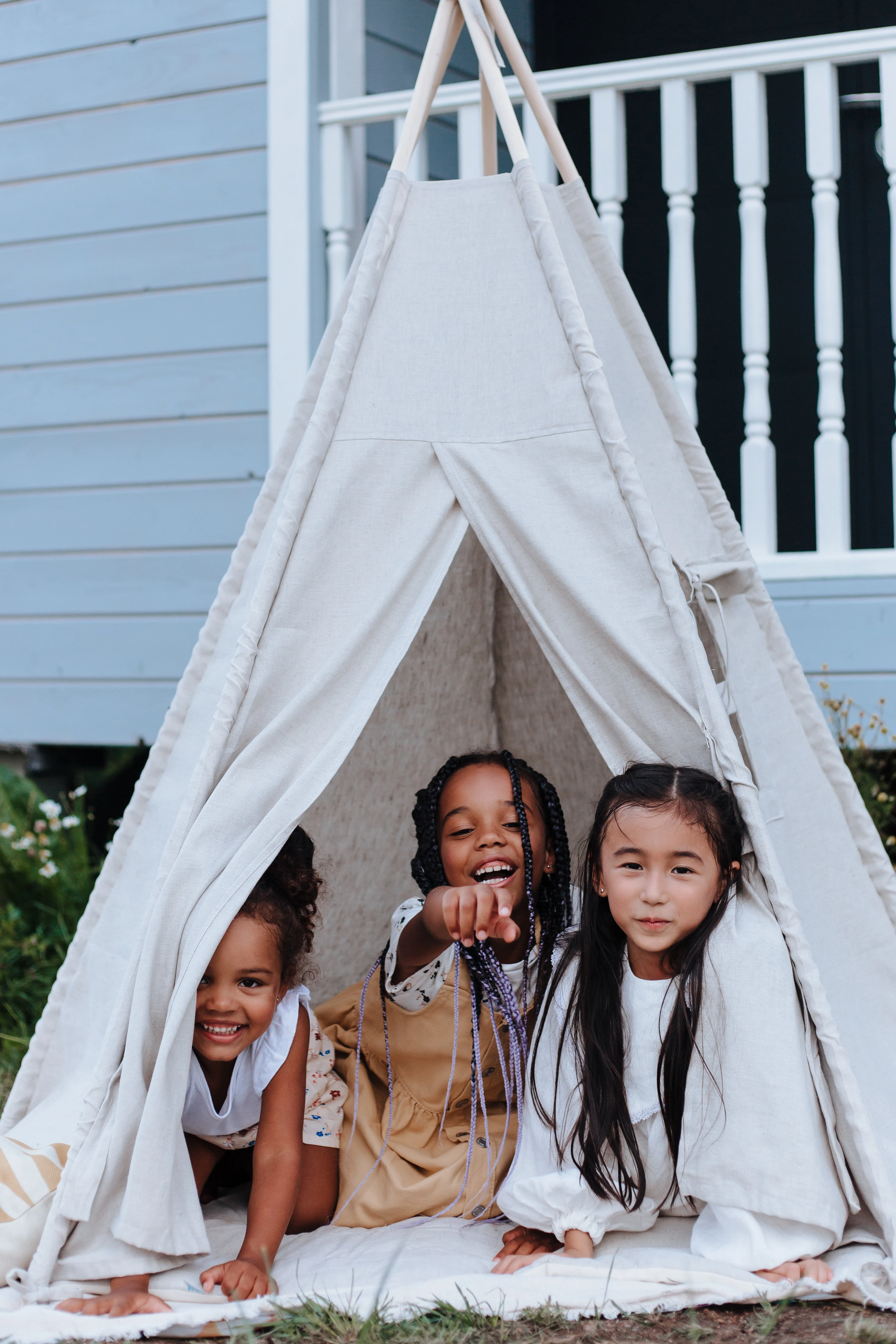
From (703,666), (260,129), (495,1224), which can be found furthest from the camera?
(260,129)

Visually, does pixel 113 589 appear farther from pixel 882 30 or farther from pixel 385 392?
pixel 882 30

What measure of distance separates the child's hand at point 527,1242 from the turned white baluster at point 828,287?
197cm

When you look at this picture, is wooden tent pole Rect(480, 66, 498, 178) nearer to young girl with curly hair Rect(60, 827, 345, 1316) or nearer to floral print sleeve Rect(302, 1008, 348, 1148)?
young girl with curly hair Rect(60, 827, 345, 1316)

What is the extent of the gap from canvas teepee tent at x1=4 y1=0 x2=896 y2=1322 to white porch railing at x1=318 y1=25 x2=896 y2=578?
2.87 feet

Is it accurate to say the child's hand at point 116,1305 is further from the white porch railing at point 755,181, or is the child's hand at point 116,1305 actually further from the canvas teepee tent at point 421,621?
the white porch railing at point 755,181

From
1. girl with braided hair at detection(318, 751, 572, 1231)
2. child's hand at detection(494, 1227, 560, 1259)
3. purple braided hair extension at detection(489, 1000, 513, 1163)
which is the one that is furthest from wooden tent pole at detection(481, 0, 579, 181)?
child's hand at detection(494, 1227, 560, 1259)

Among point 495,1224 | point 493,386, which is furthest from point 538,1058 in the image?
point 493,386

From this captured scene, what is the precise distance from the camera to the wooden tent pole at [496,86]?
2.35 meters

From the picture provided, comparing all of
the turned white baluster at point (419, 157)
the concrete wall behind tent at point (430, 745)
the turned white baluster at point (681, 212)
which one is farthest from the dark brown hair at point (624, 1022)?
the turned white baluster at point (419, 157)

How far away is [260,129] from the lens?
3.76 m

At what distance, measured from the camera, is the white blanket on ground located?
1.79 metres

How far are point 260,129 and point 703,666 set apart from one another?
255 centimetres

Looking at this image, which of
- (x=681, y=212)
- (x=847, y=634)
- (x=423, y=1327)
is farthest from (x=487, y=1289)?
(x=681, y=212)

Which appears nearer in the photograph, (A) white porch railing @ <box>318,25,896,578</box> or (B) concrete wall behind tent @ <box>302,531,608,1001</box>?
(B) concrete wall behind tent @ <box>302,531,608,1001</box>
